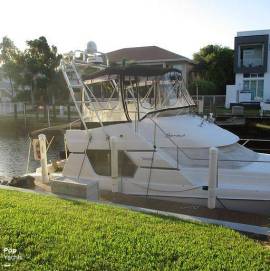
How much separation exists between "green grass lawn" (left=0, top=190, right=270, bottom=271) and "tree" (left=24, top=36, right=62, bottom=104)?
38.6 meters

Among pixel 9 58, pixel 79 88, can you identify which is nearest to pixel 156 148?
A: pixel 79 88

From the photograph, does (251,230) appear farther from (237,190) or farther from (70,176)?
(70,176)

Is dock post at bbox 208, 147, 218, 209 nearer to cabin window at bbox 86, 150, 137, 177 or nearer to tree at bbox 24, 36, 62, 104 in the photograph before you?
cabin window at bbox 86, 150, 137, 177

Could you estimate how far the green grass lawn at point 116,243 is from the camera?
3.88m

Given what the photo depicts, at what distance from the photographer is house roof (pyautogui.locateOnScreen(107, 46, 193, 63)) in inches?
1769

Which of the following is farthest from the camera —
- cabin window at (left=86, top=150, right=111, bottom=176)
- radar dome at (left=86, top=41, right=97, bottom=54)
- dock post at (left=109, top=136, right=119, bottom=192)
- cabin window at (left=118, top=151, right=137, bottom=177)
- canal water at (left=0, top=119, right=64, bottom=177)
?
canal water at (left=0, top=119, right=64, bottom=177)

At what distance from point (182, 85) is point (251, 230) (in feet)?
16.7

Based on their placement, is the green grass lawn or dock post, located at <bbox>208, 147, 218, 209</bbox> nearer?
the green grass lawn

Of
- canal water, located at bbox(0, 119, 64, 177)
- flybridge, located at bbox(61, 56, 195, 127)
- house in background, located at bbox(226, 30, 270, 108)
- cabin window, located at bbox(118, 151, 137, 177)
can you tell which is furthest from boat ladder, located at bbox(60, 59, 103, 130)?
house in background, located at bbox(226, 30, 270, 108)

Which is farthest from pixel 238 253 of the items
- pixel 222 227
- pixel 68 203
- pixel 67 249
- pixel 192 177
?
pixel 192 177

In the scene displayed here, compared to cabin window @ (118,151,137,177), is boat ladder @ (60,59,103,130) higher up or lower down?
higher up

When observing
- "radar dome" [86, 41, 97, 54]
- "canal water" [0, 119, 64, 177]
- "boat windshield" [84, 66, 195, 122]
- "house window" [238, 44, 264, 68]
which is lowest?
"canal water" [0, 119, 64, 177]

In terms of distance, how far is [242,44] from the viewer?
38.2 meters

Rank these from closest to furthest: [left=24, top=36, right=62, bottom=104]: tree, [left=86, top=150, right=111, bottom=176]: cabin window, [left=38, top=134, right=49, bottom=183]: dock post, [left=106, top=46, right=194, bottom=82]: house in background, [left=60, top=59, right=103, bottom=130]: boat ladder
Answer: [left=86, top=150, right=111, bottom=176]: cabin window < [left=60, top=59, right=103, bottom=130]: boat ladder < [left=38, top=134, right=49, bottom=183]: dock post < [left=24, top=36, right=62, bottom=104]: tree < [left=106, top=46, right=194, bottom=82]: house in background
